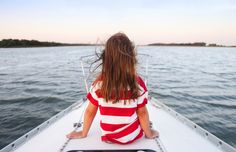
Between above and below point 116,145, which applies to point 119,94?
above

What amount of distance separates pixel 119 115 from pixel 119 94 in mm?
205

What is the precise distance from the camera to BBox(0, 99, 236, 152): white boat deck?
6.43 feet

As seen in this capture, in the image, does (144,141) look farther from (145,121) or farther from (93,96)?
(93,96)

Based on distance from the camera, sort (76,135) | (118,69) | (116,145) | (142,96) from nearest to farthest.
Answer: (118,69), (142,96), (116,145), (76,135)

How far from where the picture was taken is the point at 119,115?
6.05 feet

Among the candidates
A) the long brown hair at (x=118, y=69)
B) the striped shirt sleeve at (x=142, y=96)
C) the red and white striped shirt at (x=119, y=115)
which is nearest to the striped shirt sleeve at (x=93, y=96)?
the red and white striped shirt at (x=119, y=115)

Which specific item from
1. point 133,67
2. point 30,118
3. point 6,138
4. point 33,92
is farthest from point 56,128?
point 33,92

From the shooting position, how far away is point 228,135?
437 cm

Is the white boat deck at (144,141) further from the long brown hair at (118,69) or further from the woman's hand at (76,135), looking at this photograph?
the long brown hair at (118,69)

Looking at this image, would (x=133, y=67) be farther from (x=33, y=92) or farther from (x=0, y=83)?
(x=0, y=83)

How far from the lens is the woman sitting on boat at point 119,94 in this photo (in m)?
1.72

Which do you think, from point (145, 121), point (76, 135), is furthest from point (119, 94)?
point (76, 135)

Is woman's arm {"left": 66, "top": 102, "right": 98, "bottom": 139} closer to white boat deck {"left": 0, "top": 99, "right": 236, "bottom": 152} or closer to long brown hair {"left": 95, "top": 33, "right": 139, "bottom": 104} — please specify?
white boat deck {"left": 0, "top": 99, "right": 236, "bottom": 152}

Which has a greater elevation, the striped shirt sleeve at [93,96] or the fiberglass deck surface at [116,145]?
the striped shirt sleeve at [93,96]
